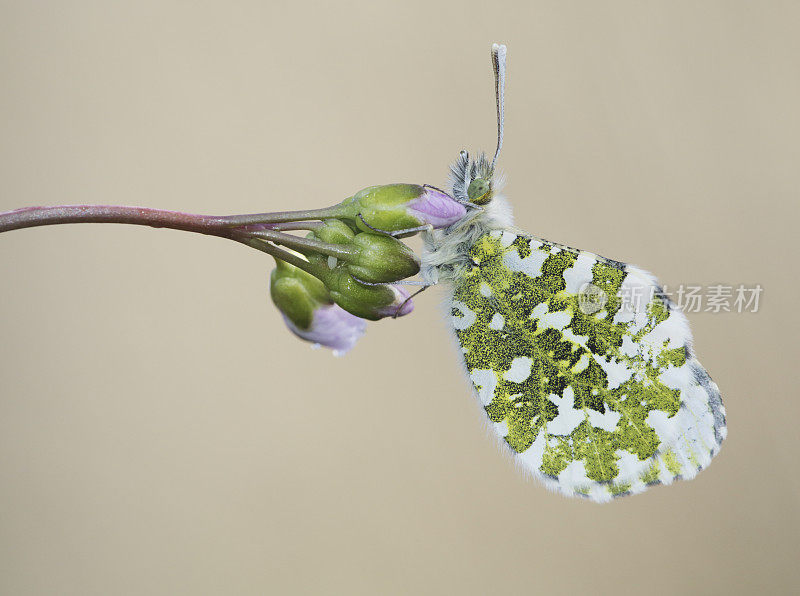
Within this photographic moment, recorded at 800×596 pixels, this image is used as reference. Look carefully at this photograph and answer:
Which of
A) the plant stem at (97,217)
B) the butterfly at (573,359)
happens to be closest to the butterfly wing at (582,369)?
the butterfly at (573,359)

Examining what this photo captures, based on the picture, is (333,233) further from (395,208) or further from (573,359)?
(573,359)

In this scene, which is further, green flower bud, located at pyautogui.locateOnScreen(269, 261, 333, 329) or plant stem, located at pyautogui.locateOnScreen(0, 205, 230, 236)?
green flower bud, located at pyautogui.locateOnScreen(269, 261, 333, 329)

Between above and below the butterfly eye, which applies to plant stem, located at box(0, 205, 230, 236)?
below

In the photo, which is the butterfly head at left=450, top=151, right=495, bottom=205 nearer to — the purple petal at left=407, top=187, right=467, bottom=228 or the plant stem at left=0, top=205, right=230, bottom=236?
the purple petal at left=407, top=187, right=467, bottom=228

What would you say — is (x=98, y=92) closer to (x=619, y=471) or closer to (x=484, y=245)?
(x=484, y=245)

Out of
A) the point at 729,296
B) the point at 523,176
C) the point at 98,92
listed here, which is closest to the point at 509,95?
the point at 523,176

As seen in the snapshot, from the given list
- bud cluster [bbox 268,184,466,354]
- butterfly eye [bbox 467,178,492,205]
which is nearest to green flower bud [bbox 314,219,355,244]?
bud cluster [bbox 268,184,466,354]

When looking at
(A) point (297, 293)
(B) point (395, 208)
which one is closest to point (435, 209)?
(B) point (395, 208)
